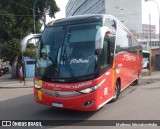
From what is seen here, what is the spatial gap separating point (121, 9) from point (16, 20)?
212 feet

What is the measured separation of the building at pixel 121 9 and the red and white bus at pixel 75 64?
84.1 m

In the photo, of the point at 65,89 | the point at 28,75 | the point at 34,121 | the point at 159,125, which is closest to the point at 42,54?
the point at 65,89

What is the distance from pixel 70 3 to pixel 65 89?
117 metres

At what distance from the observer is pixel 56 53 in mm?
9508

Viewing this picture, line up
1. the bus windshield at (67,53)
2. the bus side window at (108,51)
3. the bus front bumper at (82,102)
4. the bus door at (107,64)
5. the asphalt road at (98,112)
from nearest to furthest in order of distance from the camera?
1. the bus front bumper at (82,102)
2. the bus windshield at (67,53)
3. the asphalt road at (98,112)
4. the bus door at (107,64)
5. the bus side window at (108,51)

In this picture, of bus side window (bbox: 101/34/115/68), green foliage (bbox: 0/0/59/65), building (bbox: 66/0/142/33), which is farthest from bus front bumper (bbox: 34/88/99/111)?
building (bbox: 66/0/142/33)

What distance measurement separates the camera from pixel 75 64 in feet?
30.2

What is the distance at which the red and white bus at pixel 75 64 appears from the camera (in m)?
8.95

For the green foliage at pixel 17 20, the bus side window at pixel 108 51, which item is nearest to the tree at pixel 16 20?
the green foliage at pixel 17 20

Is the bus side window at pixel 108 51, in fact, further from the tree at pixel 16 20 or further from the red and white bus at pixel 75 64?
the tree at pixel 16 20

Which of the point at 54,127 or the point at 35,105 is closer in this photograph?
the point at 54,127

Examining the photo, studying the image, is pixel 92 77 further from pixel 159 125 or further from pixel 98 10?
pixel 98 10

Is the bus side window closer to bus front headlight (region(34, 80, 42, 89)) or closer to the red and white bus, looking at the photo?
the red and white bus

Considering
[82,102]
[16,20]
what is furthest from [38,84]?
[16,20]
